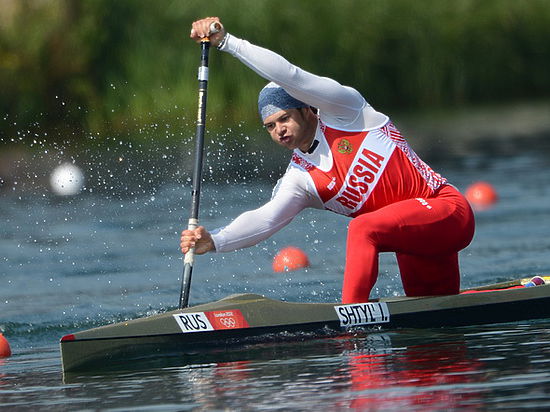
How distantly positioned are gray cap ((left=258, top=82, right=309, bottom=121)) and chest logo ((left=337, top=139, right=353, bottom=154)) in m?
0.34

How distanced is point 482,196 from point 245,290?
5549 millimetres

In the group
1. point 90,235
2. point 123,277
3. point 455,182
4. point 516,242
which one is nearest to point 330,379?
point 123,277

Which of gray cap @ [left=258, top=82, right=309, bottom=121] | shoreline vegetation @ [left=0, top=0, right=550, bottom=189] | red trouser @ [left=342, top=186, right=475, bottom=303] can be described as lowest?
red trouser @ [left=342, top=186, right=475, bottom=303]

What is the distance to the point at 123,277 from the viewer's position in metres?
12.2

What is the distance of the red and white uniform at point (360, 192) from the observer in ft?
27.2

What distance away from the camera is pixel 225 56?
2478 cm

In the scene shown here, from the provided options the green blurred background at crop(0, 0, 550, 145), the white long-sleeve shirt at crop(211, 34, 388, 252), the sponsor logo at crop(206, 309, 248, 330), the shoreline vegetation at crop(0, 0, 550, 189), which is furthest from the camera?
the green blurred background at crop(0, 0, 550, 145)

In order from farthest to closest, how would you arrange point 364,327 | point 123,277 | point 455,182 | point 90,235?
point 455,182
point 90,235
point 123,277
point 364,327

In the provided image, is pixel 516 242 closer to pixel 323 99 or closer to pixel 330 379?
pixel 323 99

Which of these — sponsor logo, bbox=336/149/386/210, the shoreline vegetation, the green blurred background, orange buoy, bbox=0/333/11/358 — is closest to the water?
orange buoy, bbox=0/333/11/358

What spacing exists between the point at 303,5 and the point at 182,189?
9.57 m

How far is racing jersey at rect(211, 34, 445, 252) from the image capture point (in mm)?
8414

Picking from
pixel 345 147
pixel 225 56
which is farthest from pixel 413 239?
pixel 225 56

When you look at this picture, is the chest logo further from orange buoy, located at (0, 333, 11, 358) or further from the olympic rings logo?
orange buoy, located at (0, 333, 11, 358)
